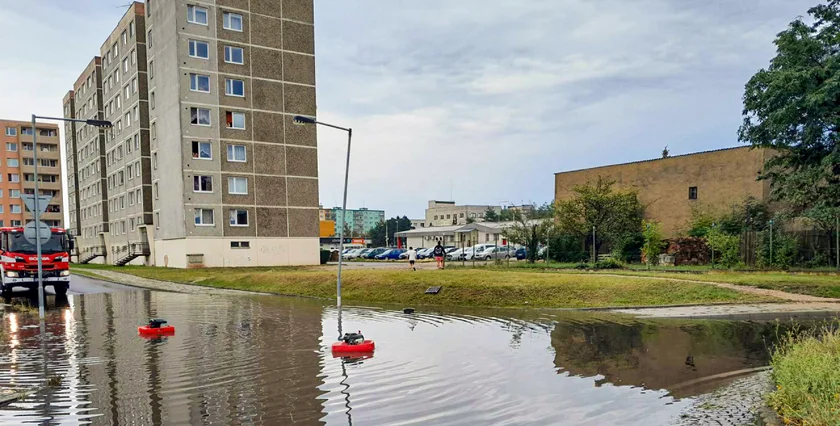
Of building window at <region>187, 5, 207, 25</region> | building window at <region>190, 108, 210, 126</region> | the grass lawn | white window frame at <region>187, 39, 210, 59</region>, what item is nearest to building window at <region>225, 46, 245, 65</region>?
white window frame at <region>187, 39, 210, 59</region>

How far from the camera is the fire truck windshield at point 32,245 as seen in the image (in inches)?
922

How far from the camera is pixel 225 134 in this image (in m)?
46.6

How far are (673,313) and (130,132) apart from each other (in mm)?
54866

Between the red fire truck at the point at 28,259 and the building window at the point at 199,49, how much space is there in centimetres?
2561

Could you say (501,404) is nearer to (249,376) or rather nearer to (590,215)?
(249,376)

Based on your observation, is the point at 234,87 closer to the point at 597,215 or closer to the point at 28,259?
the point at 28,259

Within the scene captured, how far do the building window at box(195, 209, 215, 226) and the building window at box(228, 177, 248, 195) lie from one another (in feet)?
7.80

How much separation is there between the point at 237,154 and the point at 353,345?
129 feet

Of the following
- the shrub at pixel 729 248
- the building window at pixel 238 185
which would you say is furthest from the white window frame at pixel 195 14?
the shrub at pixel 729 248

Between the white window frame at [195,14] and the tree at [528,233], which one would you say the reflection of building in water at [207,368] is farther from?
the white window frame at [195,14]

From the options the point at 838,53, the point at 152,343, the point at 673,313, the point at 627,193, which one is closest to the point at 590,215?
the point at 627,193

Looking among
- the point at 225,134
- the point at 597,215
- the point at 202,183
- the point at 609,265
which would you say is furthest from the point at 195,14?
the point at 609,265

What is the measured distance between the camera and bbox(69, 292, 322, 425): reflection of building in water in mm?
7316

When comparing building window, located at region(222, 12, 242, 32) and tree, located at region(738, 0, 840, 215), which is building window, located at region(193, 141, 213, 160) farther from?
tree, located at region(738, 0, 840, 215)
